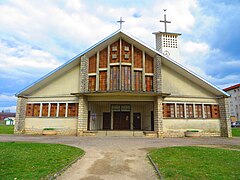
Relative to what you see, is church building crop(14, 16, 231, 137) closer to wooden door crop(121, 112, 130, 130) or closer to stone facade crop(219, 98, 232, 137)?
stone facade crop(219, 98, 232, 137)

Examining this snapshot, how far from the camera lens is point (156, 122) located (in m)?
19.3

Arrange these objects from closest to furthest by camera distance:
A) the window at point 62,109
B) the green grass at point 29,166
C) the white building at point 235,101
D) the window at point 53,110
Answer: the green grass at point 29,166 → the window at point 62,109 → the window at point 53,110 → the white building at point 235,101

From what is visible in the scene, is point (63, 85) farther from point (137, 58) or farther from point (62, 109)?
point (137, 58)

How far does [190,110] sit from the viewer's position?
20.7m

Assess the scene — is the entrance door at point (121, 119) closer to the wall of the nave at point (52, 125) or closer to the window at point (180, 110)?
the wall of the nave at point (52, 125)

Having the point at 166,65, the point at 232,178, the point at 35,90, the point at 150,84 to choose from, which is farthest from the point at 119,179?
the point at 35,90

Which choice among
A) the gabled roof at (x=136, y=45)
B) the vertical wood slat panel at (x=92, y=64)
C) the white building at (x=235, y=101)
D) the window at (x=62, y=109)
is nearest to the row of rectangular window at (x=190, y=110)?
the gabled roof at (x=136, y=45)

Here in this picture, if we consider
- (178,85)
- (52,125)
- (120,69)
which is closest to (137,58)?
(120,69)

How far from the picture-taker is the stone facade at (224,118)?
19.7 metres

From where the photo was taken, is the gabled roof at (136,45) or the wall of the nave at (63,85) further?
the wall of the nave at (63,85)

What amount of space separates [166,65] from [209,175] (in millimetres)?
16482

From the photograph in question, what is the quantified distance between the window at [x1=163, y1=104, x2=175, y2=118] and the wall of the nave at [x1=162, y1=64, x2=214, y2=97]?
4.80ft

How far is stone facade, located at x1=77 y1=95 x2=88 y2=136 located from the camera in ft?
63.4

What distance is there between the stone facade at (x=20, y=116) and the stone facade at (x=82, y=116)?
707 cm
